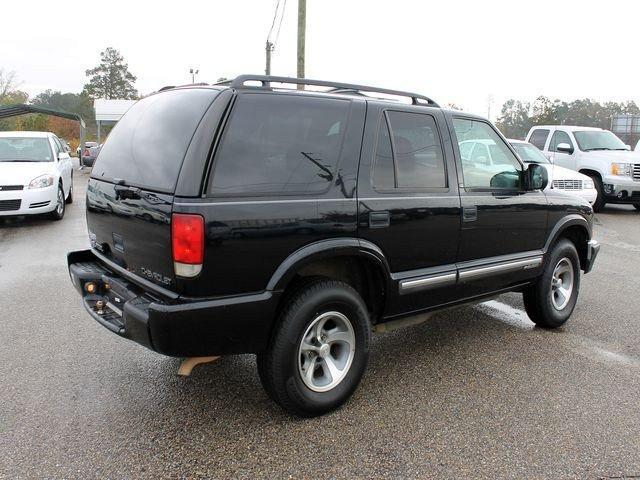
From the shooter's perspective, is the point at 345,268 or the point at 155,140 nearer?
the point at 155,140

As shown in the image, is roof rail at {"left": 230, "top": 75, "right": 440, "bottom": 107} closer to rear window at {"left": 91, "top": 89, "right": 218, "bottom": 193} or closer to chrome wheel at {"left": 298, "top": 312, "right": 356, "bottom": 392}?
rear window at {"left": 91, "top": 89, "right": 218, "bottom": 193}

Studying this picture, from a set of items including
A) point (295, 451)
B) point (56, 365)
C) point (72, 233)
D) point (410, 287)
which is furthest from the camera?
point (72, 233)

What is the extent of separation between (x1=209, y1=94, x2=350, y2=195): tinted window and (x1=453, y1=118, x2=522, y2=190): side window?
1171mm

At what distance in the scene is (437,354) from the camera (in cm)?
412

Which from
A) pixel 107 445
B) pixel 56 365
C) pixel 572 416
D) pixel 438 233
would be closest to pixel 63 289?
pixel 56 365

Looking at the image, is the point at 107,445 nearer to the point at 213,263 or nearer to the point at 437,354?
the point at 213,263

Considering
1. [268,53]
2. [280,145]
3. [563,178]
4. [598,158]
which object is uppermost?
[268,53]

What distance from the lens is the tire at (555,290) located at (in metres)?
4.58

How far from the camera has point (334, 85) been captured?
11.5 ft

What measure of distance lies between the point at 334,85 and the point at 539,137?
11.7 meters

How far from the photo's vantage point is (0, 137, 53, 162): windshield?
32.4ft

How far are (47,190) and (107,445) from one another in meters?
7.80

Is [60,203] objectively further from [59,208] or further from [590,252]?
[590,252]

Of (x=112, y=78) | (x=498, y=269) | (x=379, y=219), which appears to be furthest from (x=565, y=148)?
(x=112, y=78)
